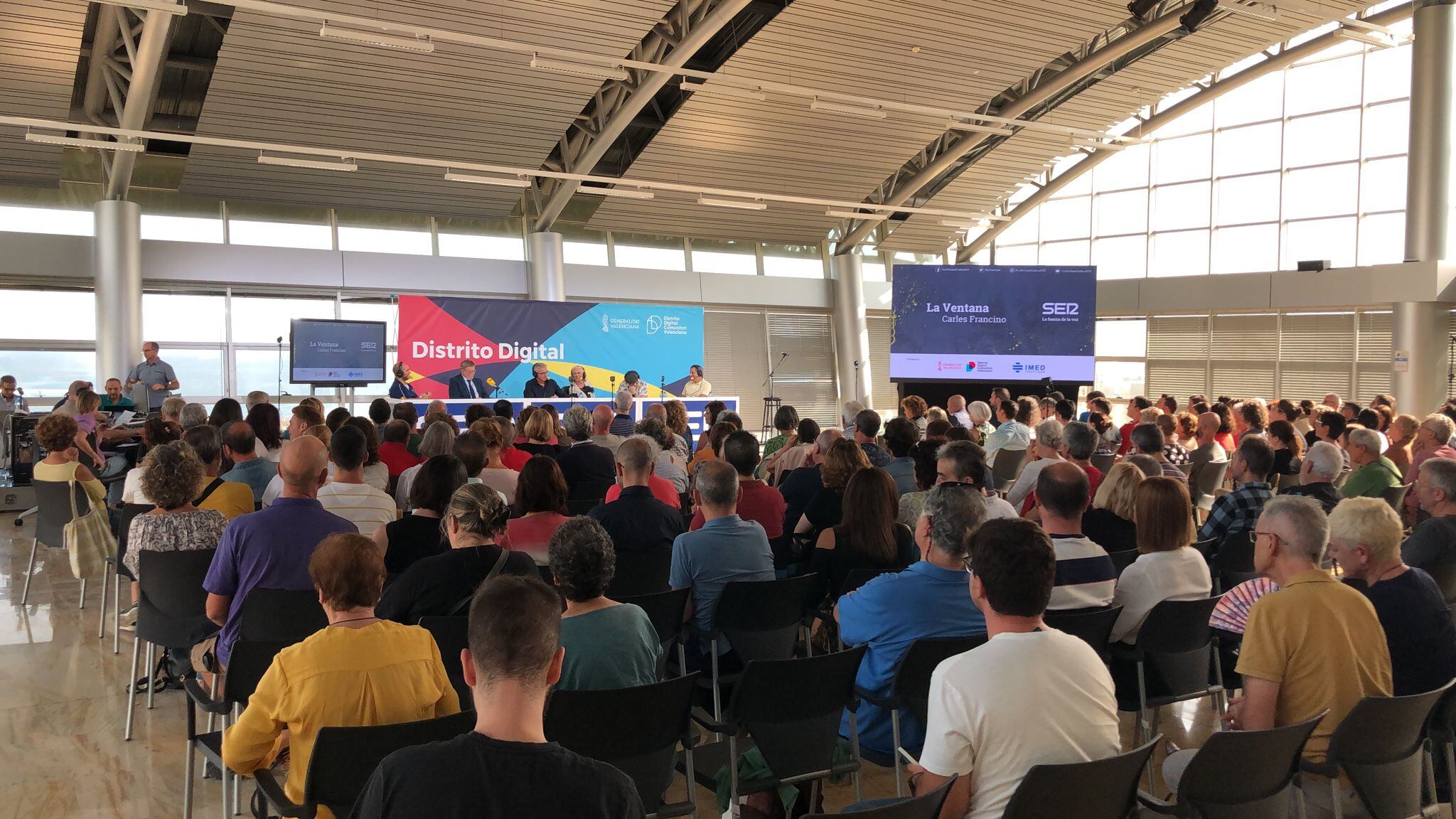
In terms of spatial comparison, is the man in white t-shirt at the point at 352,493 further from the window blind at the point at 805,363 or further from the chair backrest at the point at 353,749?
the window blind at the point at 805,363

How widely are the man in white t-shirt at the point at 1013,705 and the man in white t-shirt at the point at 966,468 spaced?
7.13ft

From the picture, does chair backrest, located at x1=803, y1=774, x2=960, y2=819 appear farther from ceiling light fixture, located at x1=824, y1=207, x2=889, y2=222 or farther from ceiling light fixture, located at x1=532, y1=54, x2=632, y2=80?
ceiling light fixture, located at x1=824, y1=207, x2=889, y2=222

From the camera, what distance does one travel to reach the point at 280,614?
129 inches

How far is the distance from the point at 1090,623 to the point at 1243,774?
2.94ft

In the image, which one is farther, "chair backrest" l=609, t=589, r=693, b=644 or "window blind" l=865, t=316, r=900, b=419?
"window blind" l=865, t=316, r=900, b=419

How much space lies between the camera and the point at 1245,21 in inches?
570

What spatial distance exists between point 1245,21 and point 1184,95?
3273mm

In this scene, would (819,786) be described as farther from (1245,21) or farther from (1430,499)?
(1245,21)

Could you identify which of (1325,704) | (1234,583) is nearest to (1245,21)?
(1234,583)

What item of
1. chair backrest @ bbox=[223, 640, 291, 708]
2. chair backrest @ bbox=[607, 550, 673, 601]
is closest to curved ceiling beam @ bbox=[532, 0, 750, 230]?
chair backrest @ bbox=[607, 550, 673, 601]

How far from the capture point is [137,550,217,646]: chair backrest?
3.86 meters

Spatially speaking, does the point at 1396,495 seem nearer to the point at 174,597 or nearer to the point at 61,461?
the point at 174,597

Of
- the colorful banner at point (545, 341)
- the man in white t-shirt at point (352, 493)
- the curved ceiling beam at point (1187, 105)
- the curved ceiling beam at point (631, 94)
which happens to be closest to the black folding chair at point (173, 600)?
the man in white t-shirt at point (352, 493)

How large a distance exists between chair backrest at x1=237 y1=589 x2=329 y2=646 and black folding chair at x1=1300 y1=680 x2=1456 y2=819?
301 cm
